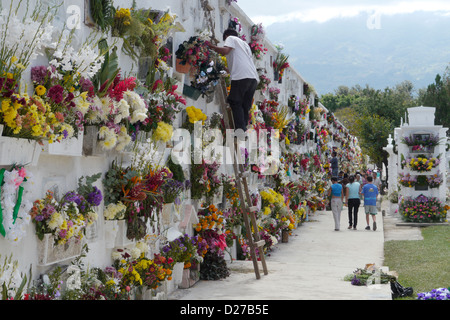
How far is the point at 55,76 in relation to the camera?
12.2 ft

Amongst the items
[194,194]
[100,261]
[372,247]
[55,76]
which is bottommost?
[372,247]

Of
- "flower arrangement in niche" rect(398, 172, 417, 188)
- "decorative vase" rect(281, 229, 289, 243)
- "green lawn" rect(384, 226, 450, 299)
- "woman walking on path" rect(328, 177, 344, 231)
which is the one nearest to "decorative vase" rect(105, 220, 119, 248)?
"green lawn" rect(384, 226, 450, 299)

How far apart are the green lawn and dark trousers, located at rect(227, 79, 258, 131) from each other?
309 cm

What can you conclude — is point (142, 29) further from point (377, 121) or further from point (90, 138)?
point (377, 121)

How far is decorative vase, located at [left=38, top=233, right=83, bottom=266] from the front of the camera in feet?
Answer: 12.3

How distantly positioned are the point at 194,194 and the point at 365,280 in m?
2.32

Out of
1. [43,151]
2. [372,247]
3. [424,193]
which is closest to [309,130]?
[424,193]

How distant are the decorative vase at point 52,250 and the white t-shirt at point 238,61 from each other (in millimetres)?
→ 3809

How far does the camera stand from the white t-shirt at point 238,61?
722 centimetres

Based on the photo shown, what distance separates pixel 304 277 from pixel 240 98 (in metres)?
2.41

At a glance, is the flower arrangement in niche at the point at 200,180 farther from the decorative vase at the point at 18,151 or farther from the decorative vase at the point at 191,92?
the decorative vase at the point at 18,151

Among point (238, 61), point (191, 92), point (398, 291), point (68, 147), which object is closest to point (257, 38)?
point (238, 61)

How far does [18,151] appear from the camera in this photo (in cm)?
331

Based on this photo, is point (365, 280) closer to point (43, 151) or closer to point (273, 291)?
point (273, 291)
